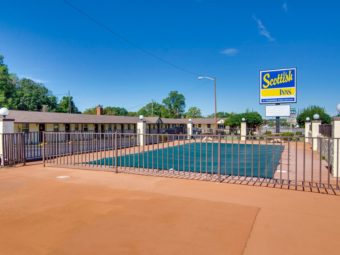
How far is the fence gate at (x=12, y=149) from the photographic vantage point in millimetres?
8875

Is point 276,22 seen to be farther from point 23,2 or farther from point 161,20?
point 23,2

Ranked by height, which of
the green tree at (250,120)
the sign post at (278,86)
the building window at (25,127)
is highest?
the sign post at (278,86)

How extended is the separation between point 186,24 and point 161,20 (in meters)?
2.25

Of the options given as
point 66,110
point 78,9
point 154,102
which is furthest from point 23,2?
point 154,102

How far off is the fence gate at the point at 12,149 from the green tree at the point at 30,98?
31538 mm

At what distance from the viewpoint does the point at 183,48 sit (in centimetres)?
2359

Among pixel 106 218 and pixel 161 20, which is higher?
pixel 161 20

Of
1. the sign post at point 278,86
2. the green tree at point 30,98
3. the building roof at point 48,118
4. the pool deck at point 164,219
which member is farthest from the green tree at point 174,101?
the pool deck at point 164,219

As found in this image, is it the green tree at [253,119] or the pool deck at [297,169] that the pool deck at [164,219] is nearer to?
the pool deck at [297,169]

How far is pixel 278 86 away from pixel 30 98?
127 feet

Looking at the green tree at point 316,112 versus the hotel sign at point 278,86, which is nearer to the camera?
the hotel sign at point 278,86

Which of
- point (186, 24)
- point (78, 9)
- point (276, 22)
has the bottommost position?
point (78, 9)

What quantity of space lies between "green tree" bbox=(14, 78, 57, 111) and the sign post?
117ft

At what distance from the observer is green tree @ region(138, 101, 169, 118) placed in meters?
61.6
